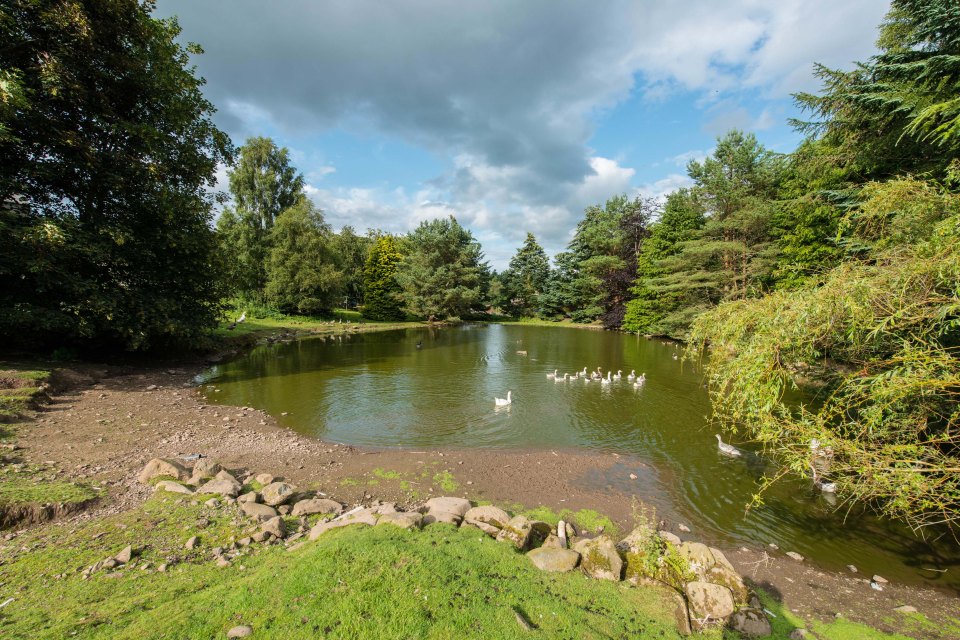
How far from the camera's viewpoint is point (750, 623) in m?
4.51

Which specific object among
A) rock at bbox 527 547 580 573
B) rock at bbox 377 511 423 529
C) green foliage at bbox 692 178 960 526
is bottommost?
rock at bbox 527 547 580 573

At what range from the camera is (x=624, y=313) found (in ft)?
172

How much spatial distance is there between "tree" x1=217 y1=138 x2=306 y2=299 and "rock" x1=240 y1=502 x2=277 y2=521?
138 ft

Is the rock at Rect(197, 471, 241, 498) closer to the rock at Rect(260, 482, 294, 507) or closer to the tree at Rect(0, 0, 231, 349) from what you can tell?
the rock at Rect(260, 482, 294, 507)

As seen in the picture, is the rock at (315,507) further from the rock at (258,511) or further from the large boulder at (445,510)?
the large boulder at (445,510)

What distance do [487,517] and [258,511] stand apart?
4.02m

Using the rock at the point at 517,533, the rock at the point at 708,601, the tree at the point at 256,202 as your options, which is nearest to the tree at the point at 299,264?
the tree at the point at 256,202

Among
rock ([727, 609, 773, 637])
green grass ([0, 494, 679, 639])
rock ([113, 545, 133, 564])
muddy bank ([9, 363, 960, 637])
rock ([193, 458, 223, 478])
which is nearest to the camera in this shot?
green grass ([0, 494, 679, 639])

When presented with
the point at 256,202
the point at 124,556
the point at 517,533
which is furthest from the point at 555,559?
the point at 256,202

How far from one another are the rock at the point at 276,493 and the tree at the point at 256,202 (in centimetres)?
4143

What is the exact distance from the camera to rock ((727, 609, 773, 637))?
175 inches

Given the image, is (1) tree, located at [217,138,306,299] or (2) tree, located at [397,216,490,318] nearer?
(1) tree, located at [217,138,306,299]

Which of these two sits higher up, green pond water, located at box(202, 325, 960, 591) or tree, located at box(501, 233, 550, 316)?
tree, located at box(501, 233, 550, 316)

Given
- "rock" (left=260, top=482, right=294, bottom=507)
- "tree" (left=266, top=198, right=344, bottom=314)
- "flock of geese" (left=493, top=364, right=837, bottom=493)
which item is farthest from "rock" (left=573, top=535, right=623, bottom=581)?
"tree" (left=266, top=198, right=344, bottom=314)
